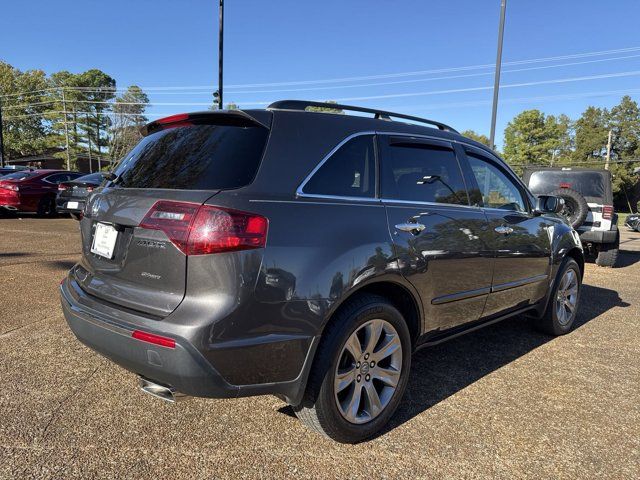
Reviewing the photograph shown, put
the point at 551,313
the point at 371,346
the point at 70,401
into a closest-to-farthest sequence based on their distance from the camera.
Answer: the point at 371,346 < the point at 70,401 < the point at 551,313

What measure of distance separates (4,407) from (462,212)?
318 cm

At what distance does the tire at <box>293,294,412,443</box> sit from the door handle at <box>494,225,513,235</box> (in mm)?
1325

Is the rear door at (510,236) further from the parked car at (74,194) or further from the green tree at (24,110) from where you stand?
the green tree at (24,110)

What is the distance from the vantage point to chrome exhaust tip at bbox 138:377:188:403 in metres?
2.20

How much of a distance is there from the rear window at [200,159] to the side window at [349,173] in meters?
0.33

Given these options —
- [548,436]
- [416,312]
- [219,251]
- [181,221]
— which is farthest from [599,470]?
[181,221]

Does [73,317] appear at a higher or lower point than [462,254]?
lower

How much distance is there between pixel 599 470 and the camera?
7.96 feet

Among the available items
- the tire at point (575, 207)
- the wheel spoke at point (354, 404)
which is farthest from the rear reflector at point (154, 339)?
the tire at point (575, 207)

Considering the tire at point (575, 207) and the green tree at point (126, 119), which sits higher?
the green tree at point (126, 119)

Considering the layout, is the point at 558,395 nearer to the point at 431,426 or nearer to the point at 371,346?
the point at 431,426

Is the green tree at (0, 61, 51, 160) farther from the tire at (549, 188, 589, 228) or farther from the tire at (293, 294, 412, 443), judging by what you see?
the tire at (293, 294, 412, 443)

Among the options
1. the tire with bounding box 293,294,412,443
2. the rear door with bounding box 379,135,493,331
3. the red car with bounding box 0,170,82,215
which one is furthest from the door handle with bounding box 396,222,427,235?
the red car with bounding box 0,170,82,215

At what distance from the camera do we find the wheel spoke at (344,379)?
96.9 inches
